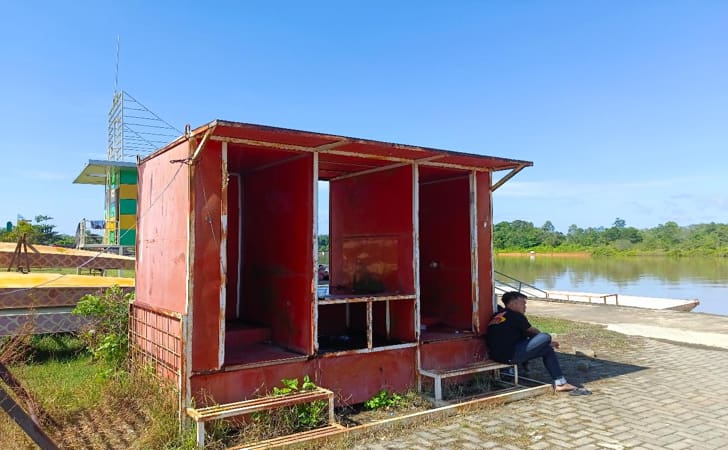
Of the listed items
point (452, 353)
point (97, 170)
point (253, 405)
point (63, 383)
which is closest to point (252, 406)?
point (253, 405)

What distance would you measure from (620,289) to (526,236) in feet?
130

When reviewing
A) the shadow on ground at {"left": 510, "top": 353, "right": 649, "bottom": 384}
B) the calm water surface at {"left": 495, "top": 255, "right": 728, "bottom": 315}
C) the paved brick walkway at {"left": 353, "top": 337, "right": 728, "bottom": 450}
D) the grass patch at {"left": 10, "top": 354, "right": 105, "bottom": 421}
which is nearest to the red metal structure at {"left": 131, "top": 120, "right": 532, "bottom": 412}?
the grass patch at {"left": 10, "top": 354, "right": 105, "bottom": 421}

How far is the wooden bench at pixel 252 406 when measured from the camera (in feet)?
12.4

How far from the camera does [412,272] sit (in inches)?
218

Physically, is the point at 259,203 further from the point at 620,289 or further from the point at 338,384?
the point at 620,289

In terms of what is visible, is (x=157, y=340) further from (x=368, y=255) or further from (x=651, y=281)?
(x=651, y=281)

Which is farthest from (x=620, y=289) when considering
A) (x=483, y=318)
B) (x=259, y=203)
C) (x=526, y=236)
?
(x=526, y=236)

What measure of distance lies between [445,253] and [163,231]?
3561 mm

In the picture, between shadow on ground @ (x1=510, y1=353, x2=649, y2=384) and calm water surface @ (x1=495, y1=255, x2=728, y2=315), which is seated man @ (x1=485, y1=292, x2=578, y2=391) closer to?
shadow on ground @ (x1=510, y1=353, x2=649, y2=384)

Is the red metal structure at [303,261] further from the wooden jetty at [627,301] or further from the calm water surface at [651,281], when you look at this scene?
the calm water surface at [651,281]

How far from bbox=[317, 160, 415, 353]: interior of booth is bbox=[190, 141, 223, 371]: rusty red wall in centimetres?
106

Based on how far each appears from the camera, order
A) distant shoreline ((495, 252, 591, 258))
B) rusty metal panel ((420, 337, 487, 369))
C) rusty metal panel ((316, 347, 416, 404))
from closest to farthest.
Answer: rusty metal panel ((316, 347, 416, 404)) < rusty metal panel ((420, 337, 487, 369)) < distant shoreline ((495, 252, 591, 258))

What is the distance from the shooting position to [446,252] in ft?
22.3

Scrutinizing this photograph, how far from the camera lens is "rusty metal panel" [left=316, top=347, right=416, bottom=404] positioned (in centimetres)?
486
